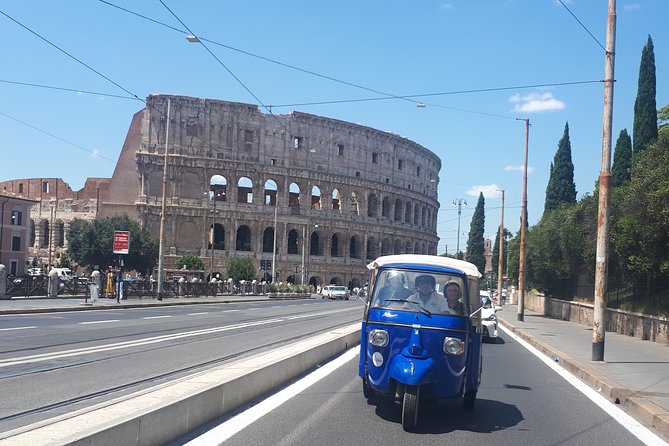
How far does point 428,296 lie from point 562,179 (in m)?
51.0

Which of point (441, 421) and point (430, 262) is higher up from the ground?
point (430, 262)

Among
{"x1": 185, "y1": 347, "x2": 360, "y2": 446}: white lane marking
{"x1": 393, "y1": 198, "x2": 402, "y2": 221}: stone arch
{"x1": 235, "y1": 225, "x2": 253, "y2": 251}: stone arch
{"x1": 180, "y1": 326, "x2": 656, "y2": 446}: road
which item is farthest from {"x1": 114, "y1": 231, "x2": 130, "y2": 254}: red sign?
{"x1": 393, "y1": 198, "x2": 402, "y2": 221}: stone arch

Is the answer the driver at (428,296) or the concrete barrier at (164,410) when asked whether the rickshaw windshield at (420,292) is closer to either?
the driver at (428,296)

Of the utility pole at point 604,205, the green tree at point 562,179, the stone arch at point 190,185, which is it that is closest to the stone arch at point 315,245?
the stone arch at point 190,185

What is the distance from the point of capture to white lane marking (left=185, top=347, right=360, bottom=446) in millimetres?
7248

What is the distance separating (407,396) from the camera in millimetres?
8125

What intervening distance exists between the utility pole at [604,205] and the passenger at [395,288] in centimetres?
820

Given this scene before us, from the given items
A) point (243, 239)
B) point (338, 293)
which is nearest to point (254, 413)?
point (338, 293)

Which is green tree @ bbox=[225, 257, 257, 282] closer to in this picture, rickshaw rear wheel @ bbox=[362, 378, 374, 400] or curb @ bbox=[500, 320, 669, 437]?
curb @ bbox=[500, 320, 669, 437]

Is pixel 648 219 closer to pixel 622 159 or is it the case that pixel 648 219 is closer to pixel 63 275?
pixel 622 159

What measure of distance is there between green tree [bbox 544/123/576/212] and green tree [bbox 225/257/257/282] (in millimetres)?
37052

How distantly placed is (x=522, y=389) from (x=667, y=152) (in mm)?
14258

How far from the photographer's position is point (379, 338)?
28.1 feet

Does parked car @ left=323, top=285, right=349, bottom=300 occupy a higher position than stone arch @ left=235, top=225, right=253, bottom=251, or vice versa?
stone arch @ left=235, top=225, right=253, bottom=251
